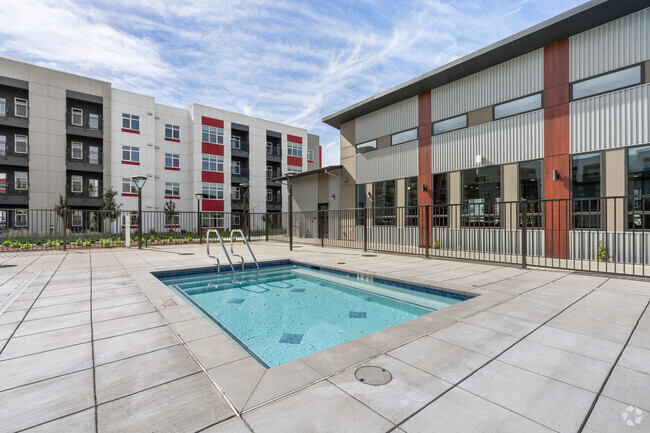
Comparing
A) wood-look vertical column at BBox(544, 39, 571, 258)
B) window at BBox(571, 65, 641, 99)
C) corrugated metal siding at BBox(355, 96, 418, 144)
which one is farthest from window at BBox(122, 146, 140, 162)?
window at BBox(571, 65, 641, 99)

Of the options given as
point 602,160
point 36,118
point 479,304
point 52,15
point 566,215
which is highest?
point 36,118

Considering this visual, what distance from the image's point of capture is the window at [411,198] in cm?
1254

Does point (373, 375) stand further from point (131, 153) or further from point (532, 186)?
point (131, 153)

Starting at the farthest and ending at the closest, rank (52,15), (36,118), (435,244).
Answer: (36,118)
(435,244)
(52,15)

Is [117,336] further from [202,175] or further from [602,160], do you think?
[202,175]

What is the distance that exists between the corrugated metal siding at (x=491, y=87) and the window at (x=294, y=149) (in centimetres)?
2469

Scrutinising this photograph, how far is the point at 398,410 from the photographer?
1656 millimetres

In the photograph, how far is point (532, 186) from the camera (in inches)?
364

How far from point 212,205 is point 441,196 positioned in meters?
23.1

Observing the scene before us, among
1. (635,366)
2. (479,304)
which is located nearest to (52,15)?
(479,304)

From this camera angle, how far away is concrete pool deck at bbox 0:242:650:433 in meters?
1.58

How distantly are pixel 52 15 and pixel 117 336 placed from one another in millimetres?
9276

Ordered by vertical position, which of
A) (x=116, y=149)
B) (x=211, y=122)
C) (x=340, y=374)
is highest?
(x=211, y=122)

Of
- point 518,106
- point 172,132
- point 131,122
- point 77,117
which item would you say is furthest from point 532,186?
point 77,117
